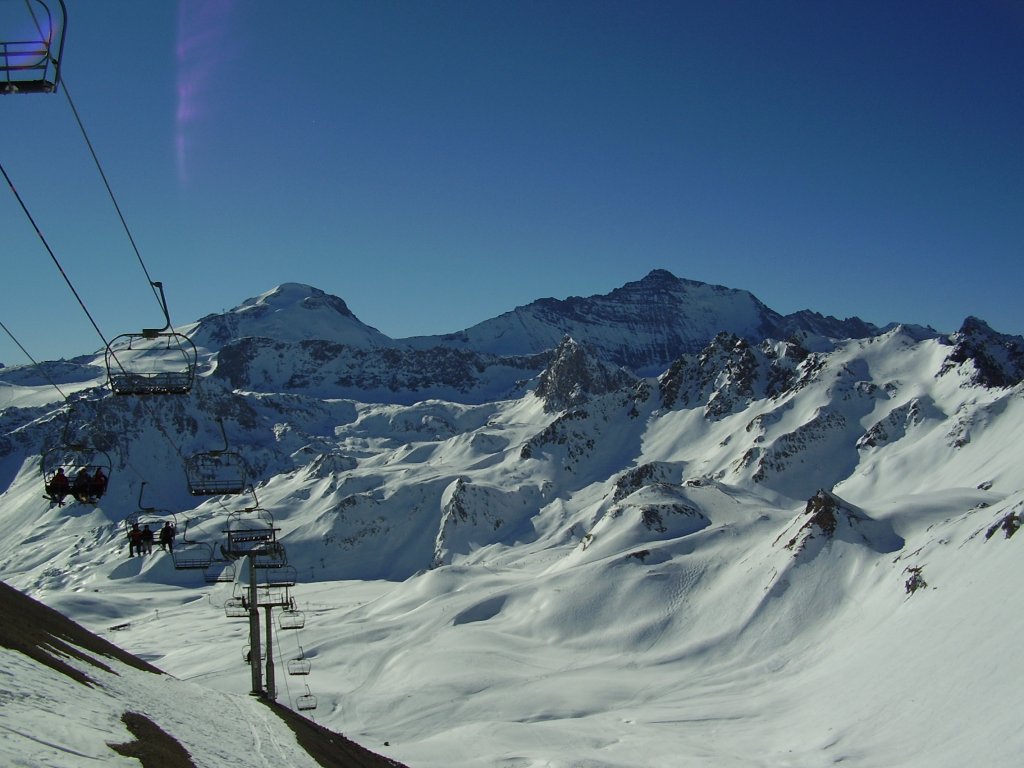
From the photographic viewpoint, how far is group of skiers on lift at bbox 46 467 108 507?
87.0 feet

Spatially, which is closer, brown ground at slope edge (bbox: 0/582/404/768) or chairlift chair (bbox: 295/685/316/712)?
brown ground at slope edge (bbox: 0/582/404/768)

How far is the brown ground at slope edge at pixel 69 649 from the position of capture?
2542 cm

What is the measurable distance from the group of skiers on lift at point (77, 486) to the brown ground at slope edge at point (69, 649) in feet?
14.1

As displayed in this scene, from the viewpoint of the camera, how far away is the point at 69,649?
99.1 ft

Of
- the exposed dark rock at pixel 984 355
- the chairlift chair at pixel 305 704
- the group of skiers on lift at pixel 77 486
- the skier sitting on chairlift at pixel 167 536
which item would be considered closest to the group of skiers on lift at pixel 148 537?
the skier sitting on chairlift at pixel 167 536

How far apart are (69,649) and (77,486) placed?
7.47m

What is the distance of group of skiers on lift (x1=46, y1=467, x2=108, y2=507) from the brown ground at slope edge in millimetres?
4289

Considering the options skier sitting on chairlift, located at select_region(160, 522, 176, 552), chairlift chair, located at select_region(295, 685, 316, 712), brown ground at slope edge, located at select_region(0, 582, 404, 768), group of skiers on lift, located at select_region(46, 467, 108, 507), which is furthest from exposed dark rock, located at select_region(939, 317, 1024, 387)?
group of skiers on lift, located at select_region(46, 467, 108, 507)

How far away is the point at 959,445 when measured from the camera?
148 m

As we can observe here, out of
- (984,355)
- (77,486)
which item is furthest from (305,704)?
(984,355)

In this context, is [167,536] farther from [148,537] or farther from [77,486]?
[77,486]

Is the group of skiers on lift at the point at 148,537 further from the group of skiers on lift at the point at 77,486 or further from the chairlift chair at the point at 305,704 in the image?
the chairlift chair at the point at 305,704

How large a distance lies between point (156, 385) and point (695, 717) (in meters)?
63.8

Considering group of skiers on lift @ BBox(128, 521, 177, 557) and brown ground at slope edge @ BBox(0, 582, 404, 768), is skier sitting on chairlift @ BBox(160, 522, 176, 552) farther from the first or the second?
brown ground at slope edge @ BBox(0, 582, 404, 768)
